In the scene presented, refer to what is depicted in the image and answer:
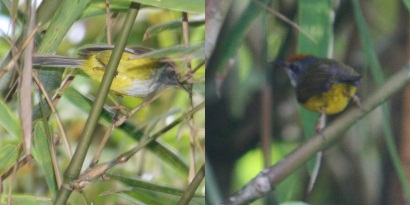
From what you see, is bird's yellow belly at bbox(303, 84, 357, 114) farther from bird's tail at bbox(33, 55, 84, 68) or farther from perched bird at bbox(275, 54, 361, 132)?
bird's tail at bbox(33, 55, 84, 68)

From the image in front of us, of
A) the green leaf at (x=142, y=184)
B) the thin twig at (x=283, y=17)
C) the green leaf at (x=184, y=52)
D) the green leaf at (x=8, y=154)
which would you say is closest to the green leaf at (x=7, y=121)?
the green leaf at (x=8, y=154)

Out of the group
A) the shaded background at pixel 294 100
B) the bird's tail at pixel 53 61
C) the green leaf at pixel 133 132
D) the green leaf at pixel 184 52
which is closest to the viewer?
the shaded background at pixel 294 100

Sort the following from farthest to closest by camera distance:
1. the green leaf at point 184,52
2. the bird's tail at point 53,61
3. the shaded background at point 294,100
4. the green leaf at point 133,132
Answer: the green leaf at point 133,132
the bird's tail at point 53,61
the green leaf at point 184,52
the shaded background at point 294,100

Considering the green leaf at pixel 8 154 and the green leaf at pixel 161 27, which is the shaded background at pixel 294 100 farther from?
the green leaf at pixel 8 154

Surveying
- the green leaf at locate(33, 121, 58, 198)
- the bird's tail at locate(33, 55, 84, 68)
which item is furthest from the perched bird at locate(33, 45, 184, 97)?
the green leaf at locate(33, 121, 58, 198)

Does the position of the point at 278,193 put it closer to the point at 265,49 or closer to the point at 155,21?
the point at 265,49

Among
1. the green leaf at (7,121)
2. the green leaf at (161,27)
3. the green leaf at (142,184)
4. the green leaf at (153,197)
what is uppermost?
the green leaf at (161,27)

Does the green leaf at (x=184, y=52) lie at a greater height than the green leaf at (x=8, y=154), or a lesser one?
greater
